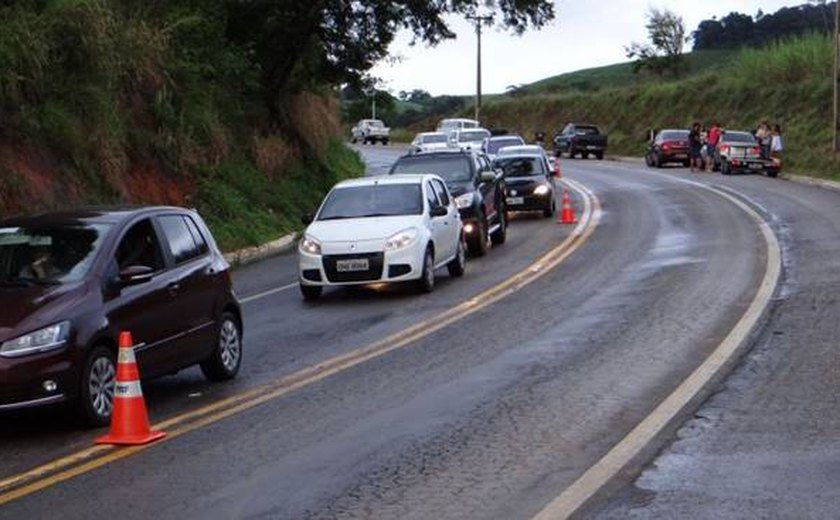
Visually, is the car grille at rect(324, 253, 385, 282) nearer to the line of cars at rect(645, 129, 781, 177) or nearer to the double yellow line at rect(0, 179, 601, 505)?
the double yellow line at rect(0, 179, 601, 505)

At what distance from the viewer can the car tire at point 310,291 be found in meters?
17.6

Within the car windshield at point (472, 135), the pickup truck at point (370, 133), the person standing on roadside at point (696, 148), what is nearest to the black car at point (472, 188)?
the person standing on roadside at point (696, 148)

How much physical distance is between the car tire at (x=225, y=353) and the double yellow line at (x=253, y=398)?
1.76 ft

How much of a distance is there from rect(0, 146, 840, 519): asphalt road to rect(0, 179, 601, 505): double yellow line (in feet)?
0.21

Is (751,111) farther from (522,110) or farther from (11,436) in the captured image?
(11,436)

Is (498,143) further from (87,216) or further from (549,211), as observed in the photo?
(87,216)

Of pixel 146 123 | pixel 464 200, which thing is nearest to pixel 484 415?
pixel 464 200

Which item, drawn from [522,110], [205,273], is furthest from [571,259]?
[522,110]

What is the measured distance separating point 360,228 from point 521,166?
14.7m

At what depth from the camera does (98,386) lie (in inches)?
373

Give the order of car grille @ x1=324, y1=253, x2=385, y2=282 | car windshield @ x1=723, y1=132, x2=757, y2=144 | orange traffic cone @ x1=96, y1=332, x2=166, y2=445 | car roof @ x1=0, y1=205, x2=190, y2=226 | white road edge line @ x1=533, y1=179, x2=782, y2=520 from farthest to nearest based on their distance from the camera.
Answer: car windshield @ x1=723, y1=132, x2=757, y2=144 < car grille @ x1=324, y1=253, x2=385, y2=282 < car roof @ x1=0, y1=205, x2=190, y2=226 < orange traffic cone @ x1=96, y1=332, x2=166, y2=445 < white road edge line @ x1=533, y1=179, x2=782, y2=520

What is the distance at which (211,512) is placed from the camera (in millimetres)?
6973

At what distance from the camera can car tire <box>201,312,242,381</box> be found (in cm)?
1130

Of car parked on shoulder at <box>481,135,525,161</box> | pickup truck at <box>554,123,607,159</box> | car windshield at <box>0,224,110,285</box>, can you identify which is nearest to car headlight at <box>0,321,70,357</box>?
car windshield at <box>0,224,110,285</box>
